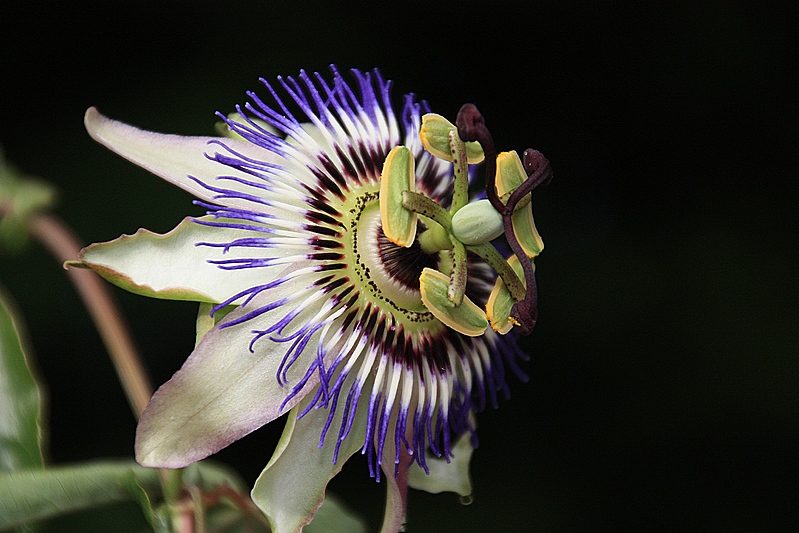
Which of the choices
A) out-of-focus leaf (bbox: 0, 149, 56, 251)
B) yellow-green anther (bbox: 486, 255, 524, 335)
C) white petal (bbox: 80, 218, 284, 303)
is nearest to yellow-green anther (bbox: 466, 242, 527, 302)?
yellow-green anther (bbox: 486, 255, 524, 335)

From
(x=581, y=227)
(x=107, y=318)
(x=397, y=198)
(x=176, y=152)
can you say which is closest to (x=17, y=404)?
(x=107, y=318)

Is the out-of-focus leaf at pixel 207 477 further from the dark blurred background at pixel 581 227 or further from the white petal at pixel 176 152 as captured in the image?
the dark blurred background at pixel 581 227

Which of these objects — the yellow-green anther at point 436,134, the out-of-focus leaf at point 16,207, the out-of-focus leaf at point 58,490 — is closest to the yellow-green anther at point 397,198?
the yellow-green anther at point 436,134

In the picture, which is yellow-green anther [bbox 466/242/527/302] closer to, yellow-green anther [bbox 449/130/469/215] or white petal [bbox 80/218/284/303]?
yellow-green anther [bbox 449/130/469/215]

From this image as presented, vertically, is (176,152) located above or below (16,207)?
below

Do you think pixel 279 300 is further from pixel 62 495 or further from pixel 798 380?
pixel 798 380

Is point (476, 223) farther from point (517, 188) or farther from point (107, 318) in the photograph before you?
point (107, 318)

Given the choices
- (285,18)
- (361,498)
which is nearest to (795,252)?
(361,498)
